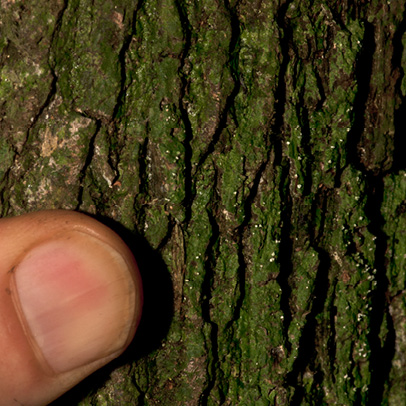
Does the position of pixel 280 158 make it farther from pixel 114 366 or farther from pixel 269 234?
pixel 114 366

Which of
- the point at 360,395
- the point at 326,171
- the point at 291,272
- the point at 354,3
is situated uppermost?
the point at 354,3

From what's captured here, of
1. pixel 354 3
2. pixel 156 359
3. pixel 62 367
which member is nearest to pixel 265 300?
pixel 156 359

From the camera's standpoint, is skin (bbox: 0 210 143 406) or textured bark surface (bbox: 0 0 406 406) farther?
textured bark surface (bbox: 0 0 406 406)

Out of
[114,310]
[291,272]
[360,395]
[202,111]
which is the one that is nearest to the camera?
[114,310]

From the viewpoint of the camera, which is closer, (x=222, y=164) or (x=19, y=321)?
(x=19, y=321)

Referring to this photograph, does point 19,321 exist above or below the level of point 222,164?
below
